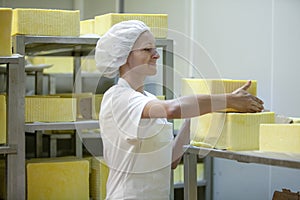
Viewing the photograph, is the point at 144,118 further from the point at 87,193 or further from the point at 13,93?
the point at 87,193

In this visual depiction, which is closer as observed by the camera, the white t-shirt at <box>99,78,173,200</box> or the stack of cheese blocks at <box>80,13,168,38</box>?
the white t-shirt at <box>99,78,173,200</box>

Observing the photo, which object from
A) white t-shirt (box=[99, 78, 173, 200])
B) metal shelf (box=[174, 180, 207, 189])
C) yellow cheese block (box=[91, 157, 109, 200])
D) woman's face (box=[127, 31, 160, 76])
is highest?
woman's face (box=[127, 31, 160, 76])

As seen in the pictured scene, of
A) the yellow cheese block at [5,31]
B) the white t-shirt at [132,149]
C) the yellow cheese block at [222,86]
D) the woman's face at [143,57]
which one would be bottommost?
the white t-shirt at [132,149]

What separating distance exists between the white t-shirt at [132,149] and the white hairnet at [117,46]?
2.7 inches

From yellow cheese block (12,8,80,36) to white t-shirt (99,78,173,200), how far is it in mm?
833

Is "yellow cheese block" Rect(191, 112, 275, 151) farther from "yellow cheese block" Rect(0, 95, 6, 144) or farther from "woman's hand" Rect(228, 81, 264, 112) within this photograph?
"yellow cheese block" Rect(0, 95, 6, 144)

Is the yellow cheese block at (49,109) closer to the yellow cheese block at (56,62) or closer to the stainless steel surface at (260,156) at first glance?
the stainless steel surface at (260,156)

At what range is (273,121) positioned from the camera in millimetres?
2012

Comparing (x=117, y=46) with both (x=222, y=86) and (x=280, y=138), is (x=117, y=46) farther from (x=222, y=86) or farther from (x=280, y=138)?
(x=280, y=138)

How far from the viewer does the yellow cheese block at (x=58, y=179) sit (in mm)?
2754

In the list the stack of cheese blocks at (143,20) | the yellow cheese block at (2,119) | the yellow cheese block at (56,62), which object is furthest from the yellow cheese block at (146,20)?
the yellow cheese block at (56,62)

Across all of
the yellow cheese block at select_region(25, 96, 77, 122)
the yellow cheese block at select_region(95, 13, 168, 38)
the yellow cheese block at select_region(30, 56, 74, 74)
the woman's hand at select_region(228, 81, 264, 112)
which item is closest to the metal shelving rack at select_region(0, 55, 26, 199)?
the yellow cheese block at select_region(25, 96, 77, 122)

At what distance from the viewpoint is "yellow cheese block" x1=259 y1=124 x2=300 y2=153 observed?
1798mm

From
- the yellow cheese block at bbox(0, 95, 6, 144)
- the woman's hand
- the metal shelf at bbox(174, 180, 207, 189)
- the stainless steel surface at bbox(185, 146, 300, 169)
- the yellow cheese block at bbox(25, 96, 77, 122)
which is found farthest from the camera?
the metal shelf at bbox(174, 180, 207, 189)
